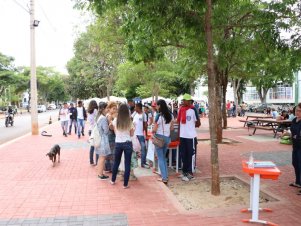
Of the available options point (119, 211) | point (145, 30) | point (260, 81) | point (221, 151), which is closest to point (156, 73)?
point (260, 81)

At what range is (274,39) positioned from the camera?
7.24 meters

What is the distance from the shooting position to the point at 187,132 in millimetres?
7441

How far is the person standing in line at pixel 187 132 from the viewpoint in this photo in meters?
7.43

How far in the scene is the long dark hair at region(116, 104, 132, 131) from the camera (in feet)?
22.2

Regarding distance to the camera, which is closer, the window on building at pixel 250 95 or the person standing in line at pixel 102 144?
the person standing in line at pixel 102 144

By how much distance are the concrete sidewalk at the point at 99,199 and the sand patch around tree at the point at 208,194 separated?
10.6 inches

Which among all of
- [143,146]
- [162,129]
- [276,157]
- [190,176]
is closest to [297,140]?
[190,176]

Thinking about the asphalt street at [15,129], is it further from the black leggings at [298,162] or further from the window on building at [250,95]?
the window on building at [250,95]

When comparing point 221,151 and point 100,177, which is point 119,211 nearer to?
point 100,177

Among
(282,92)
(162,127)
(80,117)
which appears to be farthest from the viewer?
(282,92)

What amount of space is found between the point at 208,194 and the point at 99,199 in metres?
2.03

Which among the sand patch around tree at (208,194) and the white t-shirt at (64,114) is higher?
the white t-shirt at (64,114)

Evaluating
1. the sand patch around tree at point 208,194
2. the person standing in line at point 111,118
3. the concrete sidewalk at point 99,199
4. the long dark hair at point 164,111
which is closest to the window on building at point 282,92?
the concrete sidewalk at point 99,199

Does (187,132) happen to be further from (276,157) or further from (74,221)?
(276,157)
